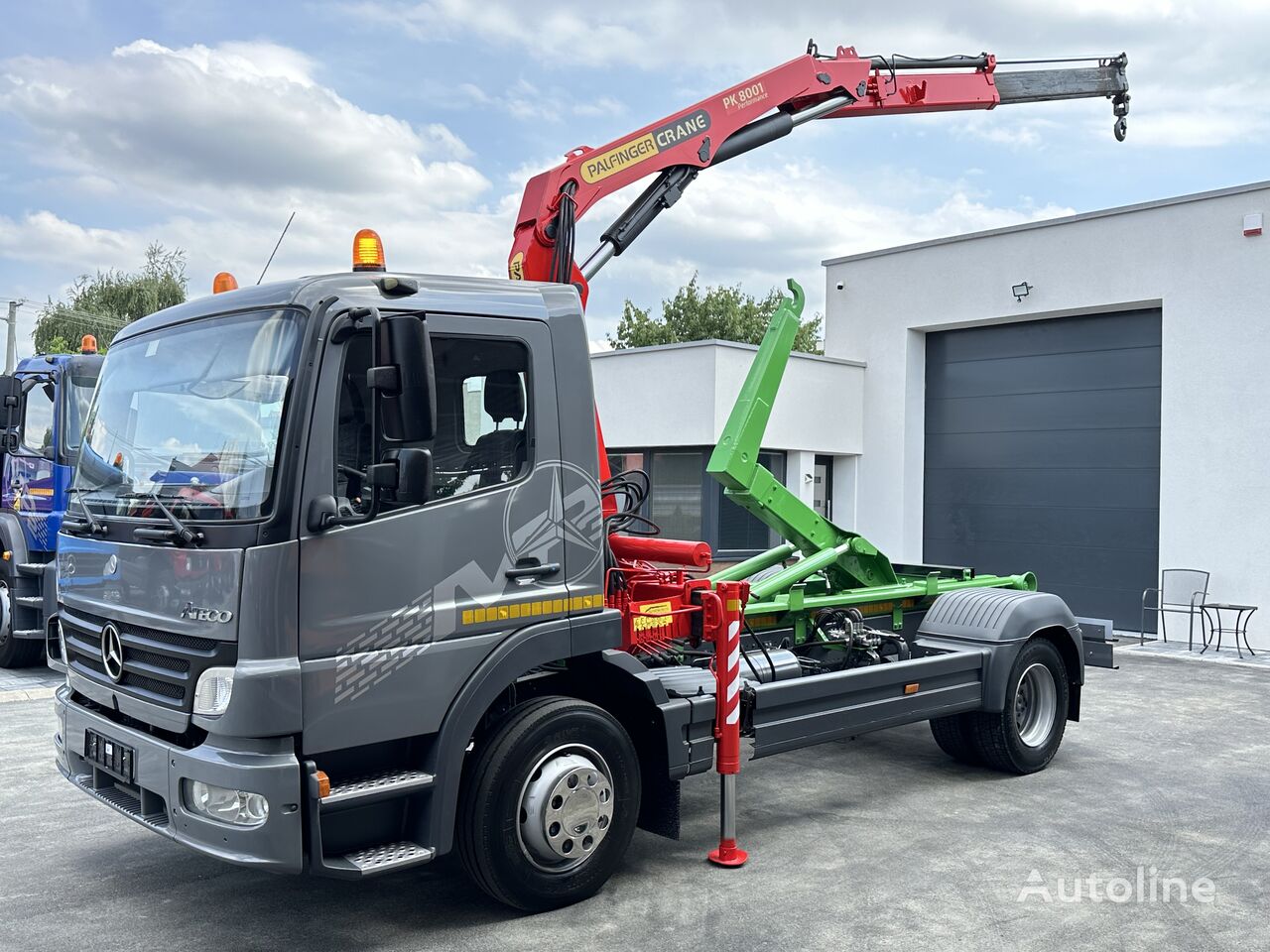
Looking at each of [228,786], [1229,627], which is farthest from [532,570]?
[1229,627]

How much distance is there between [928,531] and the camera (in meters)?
17.1

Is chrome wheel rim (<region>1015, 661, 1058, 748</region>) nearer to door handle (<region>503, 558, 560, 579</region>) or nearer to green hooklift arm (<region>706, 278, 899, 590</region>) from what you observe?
green hooklift arm (<region>706, 278, 899, 590</region>)

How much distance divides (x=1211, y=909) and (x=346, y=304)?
14.4 feet

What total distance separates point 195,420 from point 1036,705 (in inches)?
221

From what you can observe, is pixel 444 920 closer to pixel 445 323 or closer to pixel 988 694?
pixel 445 323

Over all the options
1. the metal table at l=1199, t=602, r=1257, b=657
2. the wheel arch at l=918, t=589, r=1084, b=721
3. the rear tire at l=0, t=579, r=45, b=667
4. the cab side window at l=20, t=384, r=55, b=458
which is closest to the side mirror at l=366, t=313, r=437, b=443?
the wheel arch at l=918, t=589, r=1084, b=721

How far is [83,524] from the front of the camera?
4.66 metres

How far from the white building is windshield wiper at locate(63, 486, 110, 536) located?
467 inches

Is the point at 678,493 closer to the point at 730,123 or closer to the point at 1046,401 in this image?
the point at 1046,401

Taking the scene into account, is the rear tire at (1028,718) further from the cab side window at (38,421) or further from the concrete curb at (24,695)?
the cab side window at (38,421)

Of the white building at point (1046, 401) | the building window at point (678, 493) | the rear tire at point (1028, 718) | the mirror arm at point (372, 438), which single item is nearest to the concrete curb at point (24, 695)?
the mirror arm at point (372, 438)

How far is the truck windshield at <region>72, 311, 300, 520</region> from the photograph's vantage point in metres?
4.06

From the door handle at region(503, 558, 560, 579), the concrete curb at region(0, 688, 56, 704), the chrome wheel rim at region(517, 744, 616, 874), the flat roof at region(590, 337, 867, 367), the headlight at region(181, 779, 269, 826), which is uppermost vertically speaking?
the flat roof at region(590, 337, 867, 367)

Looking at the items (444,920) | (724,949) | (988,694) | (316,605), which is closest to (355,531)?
(316,605)
